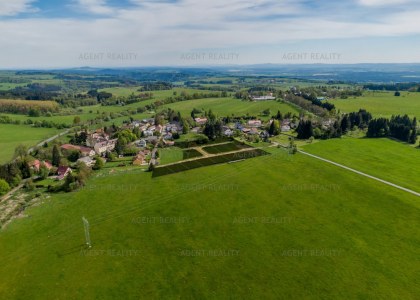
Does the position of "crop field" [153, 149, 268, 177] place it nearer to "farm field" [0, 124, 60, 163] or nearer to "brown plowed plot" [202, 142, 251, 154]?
"brown plowed plot" [202, 142, 251, 154]

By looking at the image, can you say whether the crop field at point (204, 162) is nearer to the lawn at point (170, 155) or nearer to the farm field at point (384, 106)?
the lawn at point (170, 155)

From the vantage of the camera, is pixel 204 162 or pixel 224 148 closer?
pixel 204 162


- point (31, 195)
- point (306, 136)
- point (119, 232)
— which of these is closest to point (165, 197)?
point (119, 232)

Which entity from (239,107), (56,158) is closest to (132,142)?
(56,158)

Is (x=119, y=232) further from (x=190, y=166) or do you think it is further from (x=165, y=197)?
(x=190, y=166)

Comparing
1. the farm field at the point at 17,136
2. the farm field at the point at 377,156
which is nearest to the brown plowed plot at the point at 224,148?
the farm field at the point at 377,156

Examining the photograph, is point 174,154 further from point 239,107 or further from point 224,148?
point 239,107
